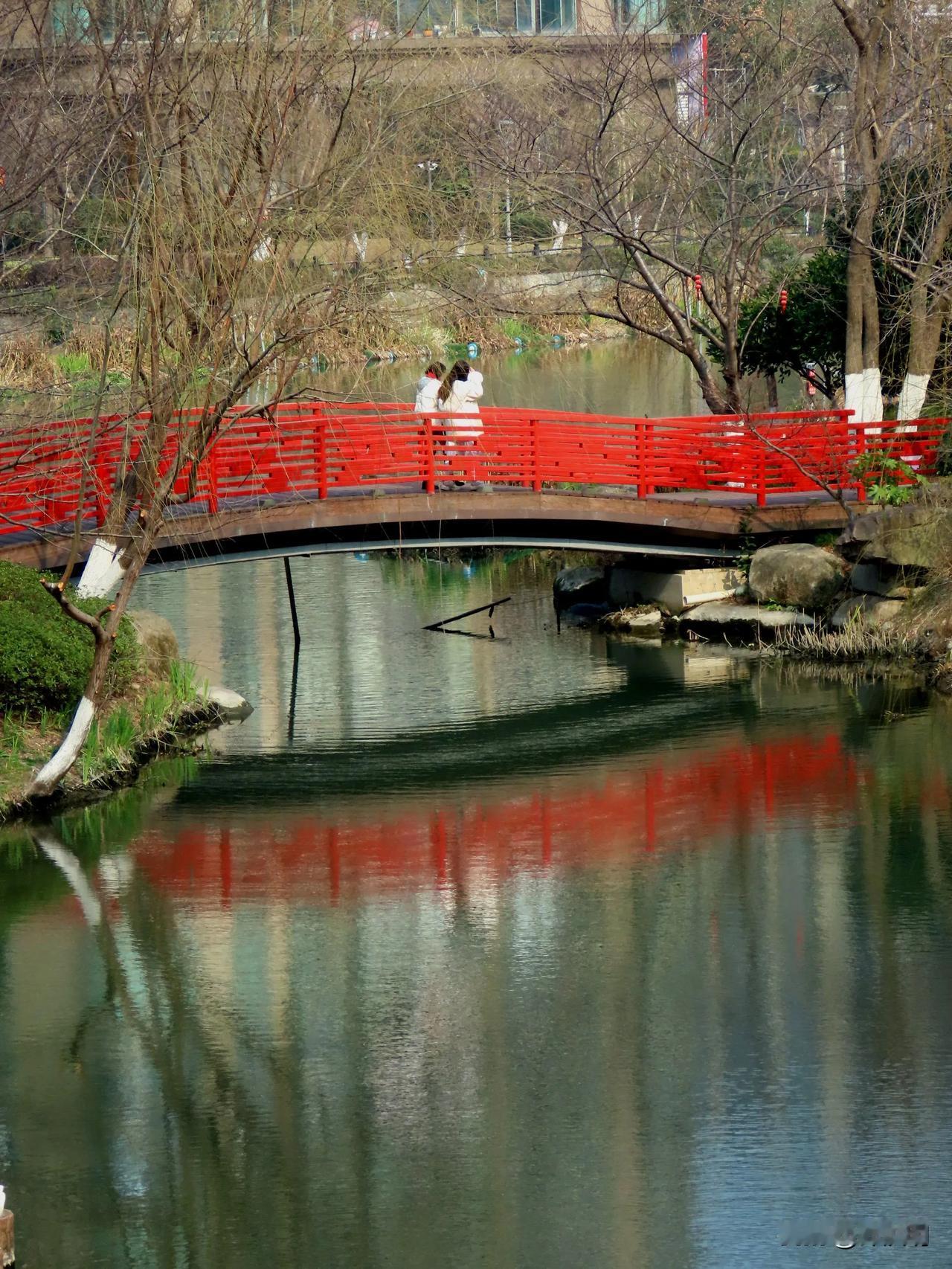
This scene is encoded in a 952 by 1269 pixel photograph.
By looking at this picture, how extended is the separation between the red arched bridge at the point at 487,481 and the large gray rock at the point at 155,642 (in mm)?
963

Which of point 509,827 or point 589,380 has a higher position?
point 589,380

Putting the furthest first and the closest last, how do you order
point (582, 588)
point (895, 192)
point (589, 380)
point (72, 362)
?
point (589, 380), point (72, 362), point (582, 588), point (895, 192)

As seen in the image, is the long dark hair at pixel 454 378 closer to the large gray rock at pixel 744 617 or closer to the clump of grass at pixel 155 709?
the large gray rock at pixel 744 617

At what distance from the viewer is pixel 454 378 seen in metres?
20.9

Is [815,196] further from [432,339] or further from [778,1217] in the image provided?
[778,1217]

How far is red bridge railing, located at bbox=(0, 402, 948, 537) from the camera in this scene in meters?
18.3

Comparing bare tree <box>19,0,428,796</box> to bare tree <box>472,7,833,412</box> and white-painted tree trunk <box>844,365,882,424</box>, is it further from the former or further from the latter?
white-painted tree trunk <box>844,365,882,424</box>

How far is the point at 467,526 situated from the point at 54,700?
644 cm

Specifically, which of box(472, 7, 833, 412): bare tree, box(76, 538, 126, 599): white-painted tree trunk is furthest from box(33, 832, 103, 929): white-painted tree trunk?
box(472, 7, 833, 412): bare tree

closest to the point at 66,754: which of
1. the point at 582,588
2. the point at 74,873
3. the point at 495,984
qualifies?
the point at 74,873

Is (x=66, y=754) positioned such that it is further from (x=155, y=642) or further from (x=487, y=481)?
(x=487, y=481)

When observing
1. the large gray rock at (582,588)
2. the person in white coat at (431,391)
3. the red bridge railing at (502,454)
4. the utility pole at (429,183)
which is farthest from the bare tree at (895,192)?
the person in white coat at (431,391)

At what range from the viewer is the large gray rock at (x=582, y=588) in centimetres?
2450

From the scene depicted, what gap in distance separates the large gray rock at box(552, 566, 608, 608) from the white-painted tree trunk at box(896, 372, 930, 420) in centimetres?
464
